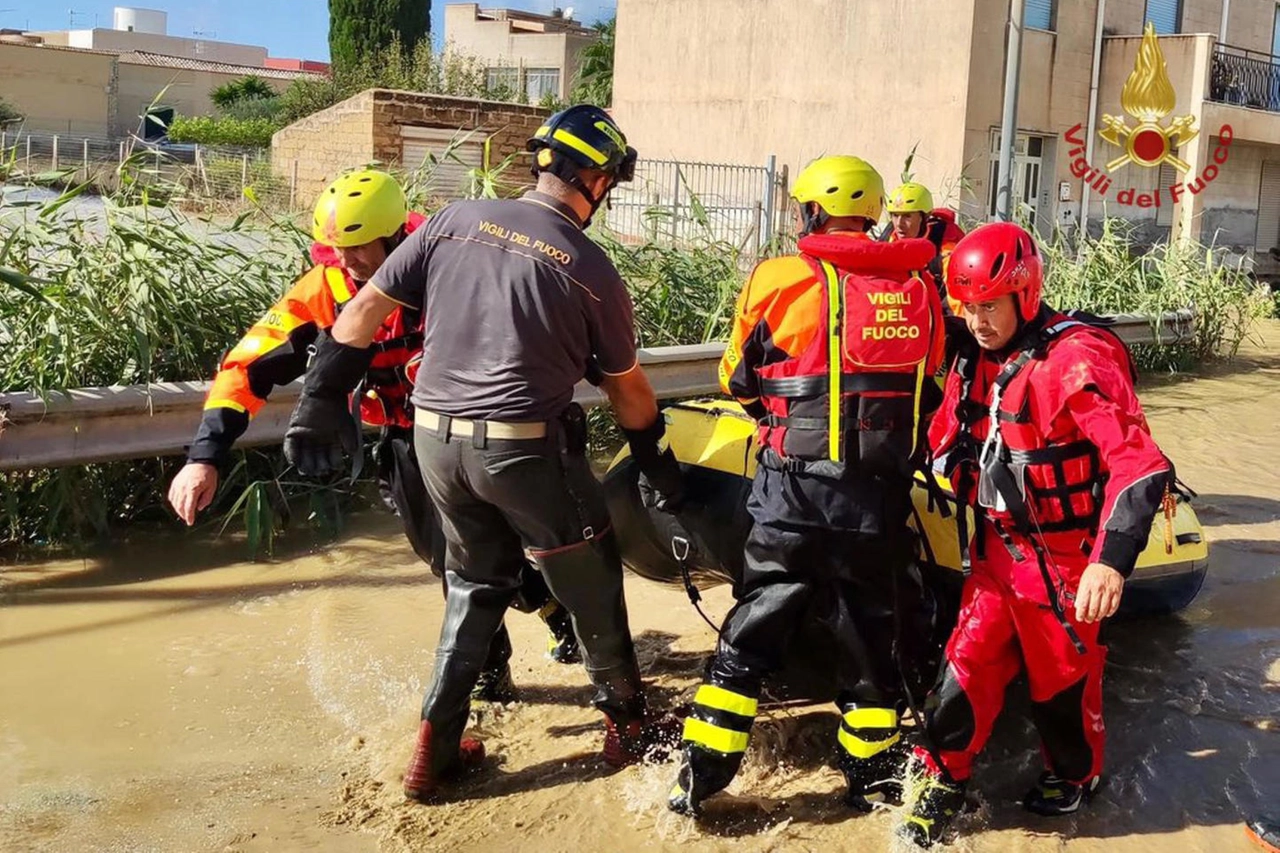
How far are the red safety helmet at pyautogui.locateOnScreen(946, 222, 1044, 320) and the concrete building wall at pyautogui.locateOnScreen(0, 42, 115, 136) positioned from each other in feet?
153

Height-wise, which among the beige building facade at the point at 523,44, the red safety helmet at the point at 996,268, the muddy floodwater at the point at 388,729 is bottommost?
the muddy floodwater at the point at 388,729

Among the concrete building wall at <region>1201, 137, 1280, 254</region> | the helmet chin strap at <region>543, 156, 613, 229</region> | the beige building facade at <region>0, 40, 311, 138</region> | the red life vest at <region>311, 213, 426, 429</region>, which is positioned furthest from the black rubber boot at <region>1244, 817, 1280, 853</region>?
the beige building facade at <region>0, 40, 311, 138</region>

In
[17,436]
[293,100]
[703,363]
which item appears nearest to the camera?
[17,436]

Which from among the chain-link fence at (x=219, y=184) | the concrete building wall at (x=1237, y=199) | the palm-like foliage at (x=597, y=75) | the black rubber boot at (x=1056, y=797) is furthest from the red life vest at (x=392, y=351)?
the palm-like foliage at (x=597, y=75)

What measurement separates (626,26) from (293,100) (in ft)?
47.6

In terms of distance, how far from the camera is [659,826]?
3703 millimetres

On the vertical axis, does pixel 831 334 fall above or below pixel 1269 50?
below

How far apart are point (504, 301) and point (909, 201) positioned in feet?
11.1

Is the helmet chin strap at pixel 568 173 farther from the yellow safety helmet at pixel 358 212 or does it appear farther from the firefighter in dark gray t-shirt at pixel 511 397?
the yellow safety helmet at pixel 358 212

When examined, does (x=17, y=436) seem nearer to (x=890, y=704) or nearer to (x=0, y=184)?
(x=0, y=184)

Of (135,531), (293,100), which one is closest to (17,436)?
(135,531)

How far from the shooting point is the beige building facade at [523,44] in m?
43.6

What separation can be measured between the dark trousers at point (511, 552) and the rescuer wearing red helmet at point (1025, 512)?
0.99 metres

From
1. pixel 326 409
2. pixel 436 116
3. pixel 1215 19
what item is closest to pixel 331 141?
pixel 436 116
